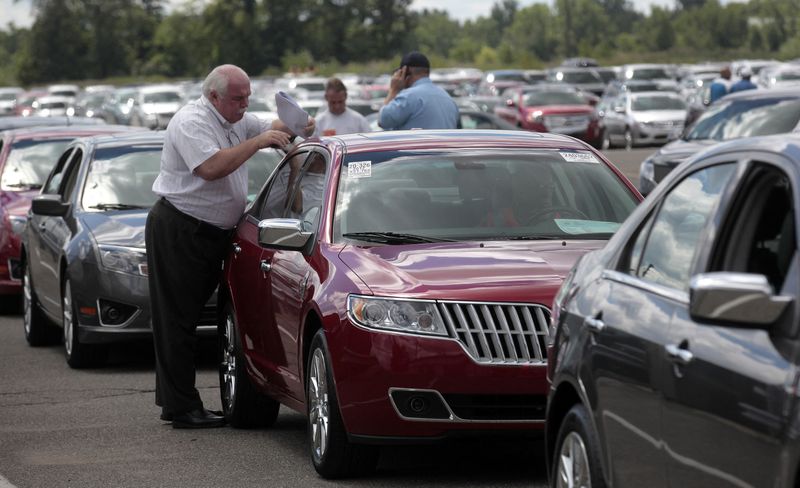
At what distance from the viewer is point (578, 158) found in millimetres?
8625

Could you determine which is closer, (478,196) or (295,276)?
(295,276)

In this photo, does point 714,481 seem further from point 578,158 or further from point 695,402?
point 578,158

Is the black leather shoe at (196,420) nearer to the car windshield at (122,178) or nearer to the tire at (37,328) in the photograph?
the car windshield at (122,178)

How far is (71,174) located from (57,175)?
86cm

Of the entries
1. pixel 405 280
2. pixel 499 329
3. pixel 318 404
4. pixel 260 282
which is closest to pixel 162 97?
pixel 260 282

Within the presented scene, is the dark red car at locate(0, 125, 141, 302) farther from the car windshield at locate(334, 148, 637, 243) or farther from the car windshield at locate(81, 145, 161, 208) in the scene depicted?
the car windshield at locate(334, 148, 637, 243)

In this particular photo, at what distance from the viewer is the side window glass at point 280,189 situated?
922 centimetres

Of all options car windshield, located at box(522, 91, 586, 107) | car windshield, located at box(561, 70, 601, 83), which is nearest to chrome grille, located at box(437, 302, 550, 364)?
car windshield, located at box(522, 91, 586, 107)

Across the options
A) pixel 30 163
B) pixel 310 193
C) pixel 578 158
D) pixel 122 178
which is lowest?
pixel 30 163

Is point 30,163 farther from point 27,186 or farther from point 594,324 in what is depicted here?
point 594,324

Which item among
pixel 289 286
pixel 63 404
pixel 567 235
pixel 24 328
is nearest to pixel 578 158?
pixel 567 235

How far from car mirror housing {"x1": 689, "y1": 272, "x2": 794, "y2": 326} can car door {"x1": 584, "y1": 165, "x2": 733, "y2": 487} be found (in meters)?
0.62

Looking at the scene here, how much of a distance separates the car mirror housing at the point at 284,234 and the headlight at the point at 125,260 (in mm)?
3717

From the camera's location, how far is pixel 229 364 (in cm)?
957
